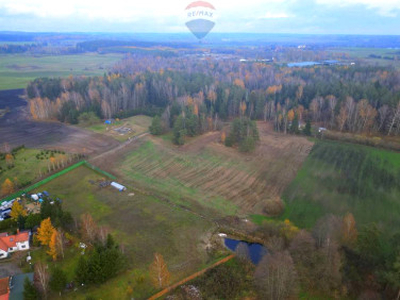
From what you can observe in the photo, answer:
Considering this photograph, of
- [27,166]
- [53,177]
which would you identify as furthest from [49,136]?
[53,177]

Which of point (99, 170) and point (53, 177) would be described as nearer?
point (53, 177)

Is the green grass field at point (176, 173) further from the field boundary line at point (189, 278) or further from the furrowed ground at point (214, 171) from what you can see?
the field boundary line at point (189, 278)

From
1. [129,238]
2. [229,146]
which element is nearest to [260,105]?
[229,146]

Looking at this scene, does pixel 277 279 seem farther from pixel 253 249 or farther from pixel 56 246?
pixel 56 246

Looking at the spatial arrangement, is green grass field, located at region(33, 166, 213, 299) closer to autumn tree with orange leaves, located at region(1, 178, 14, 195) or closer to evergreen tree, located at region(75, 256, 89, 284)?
evergreen tree, located at region(75, 256, 89, 284)

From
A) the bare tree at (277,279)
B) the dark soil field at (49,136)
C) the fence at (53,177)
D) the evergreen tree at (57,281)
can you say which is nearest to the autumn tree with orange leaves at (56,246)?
the evergreen tree at (57,281)

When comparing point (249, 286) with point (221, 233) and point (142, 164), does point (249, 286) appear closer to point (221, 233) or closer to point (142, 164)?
point (221, 233)
